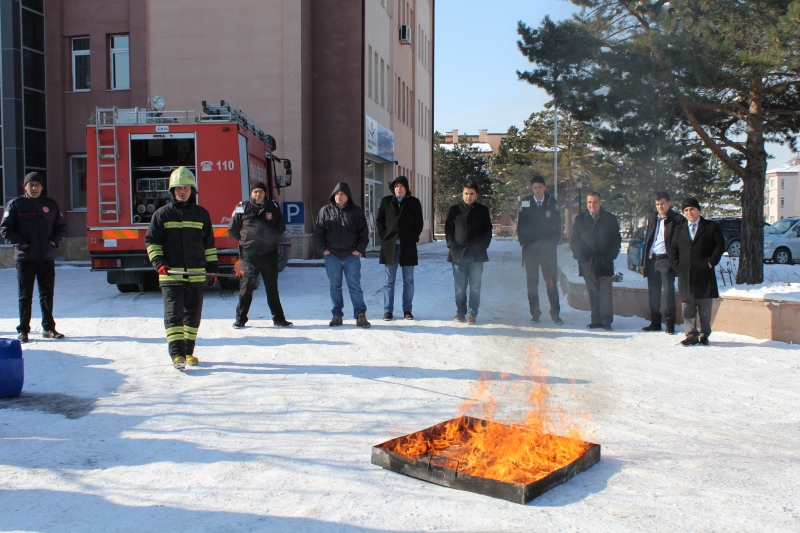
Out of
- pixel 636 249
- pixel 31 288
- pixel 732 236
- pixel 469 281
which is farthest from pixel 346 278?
pixel 732 236

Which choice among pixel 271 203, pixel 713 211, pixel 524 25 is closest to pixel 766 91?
pixel 524 25

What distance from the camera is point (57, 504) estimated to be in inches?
153

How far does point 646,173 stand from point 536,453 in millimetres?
16139

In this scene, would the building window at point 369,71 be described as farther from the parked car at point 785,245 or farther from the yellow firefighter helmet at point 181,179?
the yellow firefighter helmet at point 181,179

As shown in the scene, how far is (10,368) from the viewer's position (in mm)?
5980

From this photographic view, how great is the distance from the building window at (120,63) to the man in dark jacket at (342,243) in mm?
17345

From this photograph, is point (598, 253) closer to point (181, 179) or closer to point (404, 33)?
point (181, 179)

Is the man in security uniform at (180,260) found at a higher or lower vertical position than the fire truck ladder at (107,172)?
lower

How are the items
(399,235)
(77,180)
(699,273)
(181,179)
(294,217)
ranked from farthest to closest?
(77,180) → (294,217) → (399,235) → (699,273) → (181,179)

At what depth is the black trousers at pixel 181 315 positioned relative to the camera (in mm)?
7117

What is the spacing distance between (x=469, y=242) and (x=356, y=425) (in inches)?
187

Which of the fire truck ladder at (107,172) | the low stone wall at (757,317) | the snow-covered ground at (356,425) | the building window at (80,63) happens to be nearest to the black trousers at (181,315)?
the snow-covered ground at (356,425)

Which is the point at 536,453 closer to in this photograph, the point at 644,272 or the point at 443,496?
the point at 443,496

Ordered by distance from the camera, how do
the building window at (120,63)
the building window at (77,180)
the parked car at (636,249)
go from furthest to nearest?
the building window at (120,63)
the building window at (77,180)
the parked car at (636,249)
